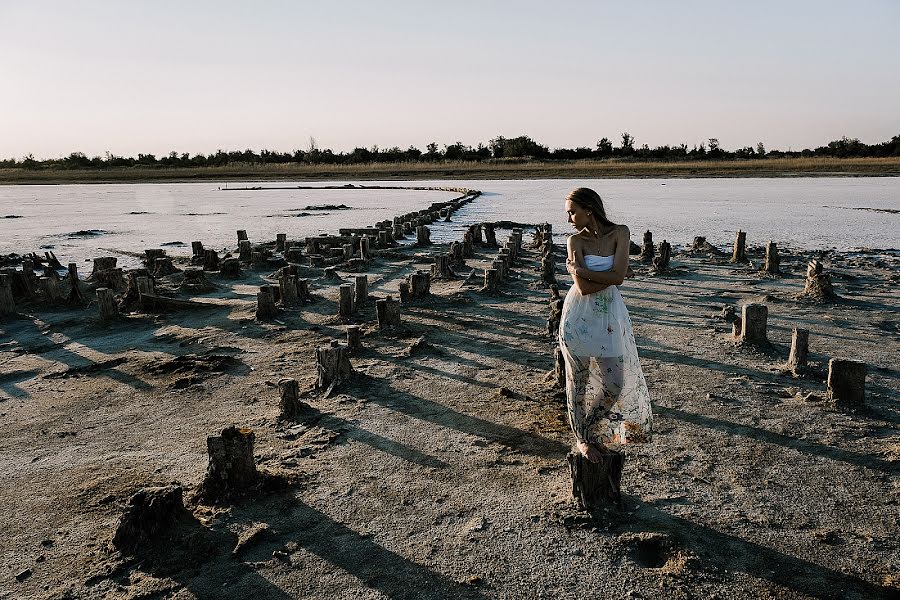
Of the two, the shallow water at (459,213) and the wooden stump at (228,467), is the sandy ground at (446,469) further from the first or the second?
the shallow water at (459,213)

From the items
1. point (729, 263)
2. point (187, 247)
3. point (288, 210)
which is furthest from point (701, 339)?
point (288, 210)

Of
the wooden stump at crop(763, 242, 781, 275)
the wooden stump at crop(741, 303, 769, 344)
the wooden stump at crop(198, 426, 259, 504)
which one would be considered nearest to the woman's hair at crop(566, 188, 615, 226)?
the wooden stump at crop(198, 426, 259, 504)

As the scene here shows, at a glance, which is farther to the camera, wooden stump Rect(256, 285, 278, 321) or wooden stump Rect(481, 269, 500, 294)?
wooden stump Rect(481, 269, 500, 294)

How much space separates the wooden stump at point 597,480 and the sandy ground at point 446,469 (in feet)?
0.32

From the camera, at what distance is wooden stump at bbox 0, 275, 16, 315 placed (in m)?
9.04

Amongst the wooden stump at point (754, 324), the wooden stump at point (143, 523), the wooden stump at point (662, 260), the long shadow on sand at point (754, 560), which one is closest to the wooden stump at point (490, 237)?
the wooden stump at point (662, 260)

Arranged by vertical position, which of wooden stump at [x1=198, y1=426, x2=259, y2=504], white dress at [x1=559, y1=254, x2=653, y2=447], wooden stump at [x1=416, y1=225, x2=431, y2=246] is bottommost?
wooden stump at [x1=198, y1=426, x2=259, y2=504]

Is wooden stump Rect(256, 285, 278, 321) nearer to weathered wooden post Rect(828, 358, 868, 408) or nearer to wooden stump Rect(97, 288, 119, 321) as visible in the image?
wooden stump Rect(97, 288, 119, 321)

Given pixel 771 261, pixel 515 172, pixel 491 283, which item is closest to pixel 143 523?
pixel 491 283

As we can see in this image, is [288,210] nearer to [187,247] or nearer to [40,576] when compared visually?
[187,247]

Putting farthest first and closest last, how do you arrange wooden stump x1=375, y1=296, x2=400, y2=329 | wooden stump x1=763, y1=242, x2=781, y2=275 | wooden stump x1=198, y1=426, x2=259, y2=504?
wooden stump x1=763, y1=242, x2=781, y2=275
wooden stump x1=375, y1=296, x2=400, y2=329
wooden stump x1=198, y1=426, x2=259, y2=504

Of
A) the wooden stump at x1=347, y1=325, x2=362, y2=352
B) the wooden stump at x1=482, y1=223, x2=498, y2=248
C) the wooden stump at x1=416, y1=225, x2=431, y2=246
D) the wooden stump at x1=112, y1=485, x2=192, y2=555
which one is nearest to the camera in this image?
the wooden stump at x1=112, y1=485, x2=192, y2=555

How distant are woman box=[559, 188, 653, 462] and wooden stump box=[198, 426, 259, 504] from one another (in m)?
2.06

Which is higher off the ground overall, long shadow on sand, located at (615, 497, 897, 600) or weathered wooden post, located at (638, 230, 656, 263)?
weathered wooden post, located at (638, 230, 656, 263)
